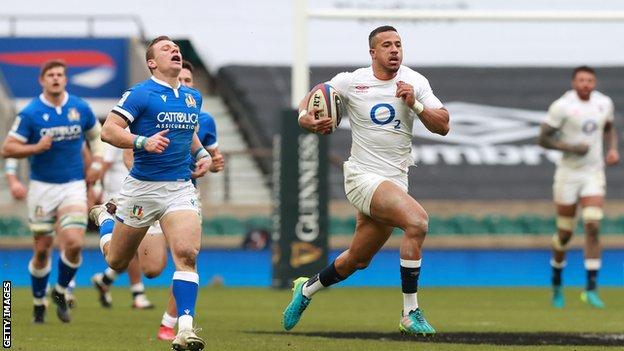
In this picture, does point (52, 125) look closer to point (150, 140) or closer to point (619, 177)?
point (150, 140)

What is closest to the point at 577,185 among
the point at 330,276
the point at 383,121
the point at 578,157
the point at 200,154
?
the point at 578,157

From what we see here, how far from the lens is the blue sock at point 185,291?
9414 mm

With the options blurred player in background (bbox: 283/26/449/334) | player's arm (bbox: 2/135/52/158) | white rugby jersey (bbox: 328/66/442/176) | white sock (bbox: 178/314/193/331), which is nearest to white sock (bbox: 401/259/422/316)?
blurred player in background (bbox: 283/26/449/334)

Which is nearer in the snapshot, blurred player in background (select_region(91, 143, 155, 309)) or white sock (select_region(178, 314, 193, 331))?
white sock (select_region(178, 314, 193, 331))

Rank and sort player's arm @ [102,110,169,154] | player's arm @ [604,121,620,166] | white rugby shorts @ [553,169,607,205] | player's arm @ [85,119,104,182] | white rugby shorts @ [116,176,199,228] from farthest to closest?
white rugby shorts @ [553,169,607,205] < player's arm @ [604,121,620,166] < player's arm @ [85,119,104,182] < white rugby shorts @ [116,176,199,228] < player's arm @ [102,110,169,154]

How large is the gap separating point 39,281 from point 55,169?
3.56ft

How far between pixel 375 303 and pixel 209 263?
683 cm

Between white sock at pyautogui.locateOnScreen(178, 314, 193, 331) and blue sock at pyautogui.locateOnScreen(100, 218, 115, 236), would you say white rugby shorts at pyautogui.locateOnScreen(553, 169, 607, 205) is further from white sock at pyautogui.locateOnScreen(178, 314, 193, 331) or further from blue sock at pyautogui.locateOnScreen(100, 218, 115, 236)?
white sock at pyautogui.locateOnScreen(178, 314, 193, 331)

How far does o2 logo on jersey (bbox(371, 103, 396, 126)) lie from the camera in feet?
35.2

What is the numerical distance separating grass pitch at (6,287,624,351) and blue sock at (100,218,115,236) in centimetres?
84

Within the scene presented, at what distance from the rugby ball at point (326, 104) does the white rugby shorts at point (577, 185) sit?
696 cm

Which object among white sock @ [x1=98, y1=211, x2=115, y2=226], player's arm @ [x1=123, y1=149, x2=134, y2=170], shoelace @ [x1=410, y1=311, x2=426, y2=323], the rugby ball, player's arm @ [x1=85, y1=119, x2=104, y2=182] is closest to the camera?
shoelace @ [x1=410, y1=311, x2=426, y2=323]

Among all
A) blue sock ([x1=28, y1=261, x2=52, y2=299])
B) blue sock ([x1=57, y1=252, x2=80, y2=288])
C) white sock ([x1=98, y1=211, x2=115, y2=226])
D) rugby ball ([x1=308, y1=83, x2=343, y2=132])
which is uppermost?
rugby ball ([x1=308, y1=83, x2=343, y2=132])

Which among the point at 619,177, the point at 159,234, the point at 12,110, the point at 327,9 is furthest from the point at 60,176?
the point at 619,177
